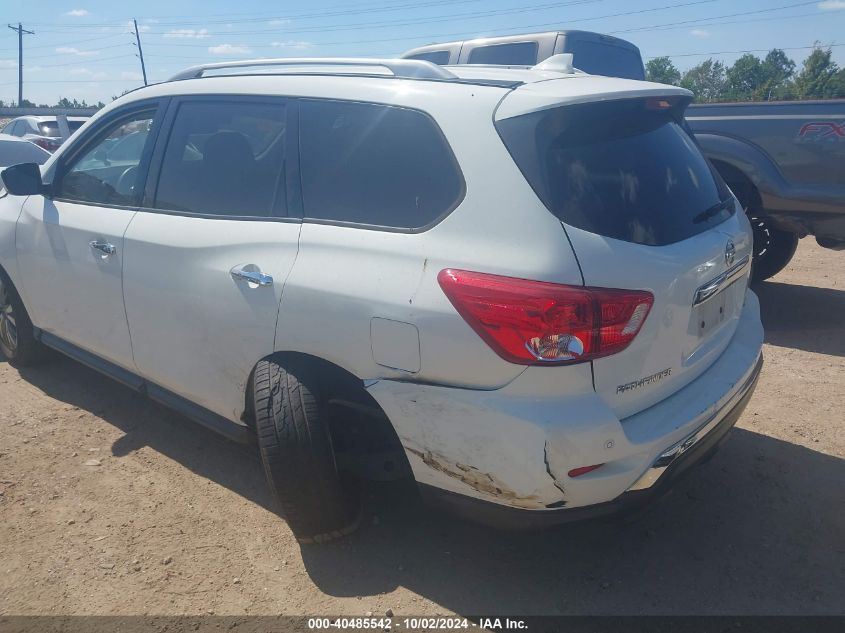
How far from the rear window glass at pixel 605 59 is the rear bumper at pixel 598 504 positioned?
616 centimetres

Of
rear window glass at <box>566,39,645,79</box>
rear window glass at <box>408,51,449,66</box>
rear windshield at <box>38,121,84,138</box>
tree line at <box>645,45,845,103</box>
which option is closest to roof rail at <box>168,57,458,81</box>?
rear window glass at <box>566,39,645,79</box>

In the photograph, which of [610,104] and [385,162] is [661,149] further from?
[385,162]

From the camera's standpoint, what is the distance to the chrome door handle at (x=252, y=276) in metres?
2.72

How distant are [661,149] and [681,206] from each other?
27 cm

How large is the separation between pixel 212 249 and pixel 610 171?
1.66m

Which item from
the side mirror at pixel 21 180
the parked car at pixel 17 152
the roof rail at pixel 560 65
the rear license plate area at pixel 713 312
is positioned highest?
the roof rail at pixel 560 65

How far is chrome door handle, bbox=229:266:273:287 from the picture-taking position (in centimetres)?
272

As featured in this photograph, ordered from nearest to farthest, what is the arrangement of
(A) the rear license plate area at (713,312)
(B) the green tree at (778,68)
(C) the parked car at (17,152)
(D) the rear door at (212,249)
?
1. (A) the rear license plate area at (713,312)
2. (D) the rear door at (212,249)
3. (C) the parked car at (17,152)
4. (B) the green tree at (778,68)

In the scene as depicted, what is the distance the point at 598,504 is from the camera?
2346mm

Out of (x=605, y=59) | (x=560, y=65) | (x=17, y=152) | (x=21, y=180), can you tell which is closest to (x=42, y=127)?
(x=17, y=152)

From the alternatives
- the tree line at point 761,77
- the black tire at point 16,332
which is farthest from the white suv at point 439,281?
the tree line at point 761,77

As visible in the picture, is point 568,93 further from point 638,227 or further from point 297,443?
point 297,443

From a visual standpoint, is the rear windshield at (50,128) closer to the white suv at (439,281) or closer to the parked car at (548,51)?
the parked car at (548,51)

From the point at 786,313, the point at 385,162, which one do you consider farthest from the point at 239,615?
the point at 786,313
